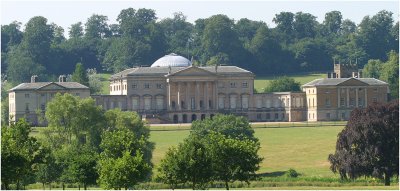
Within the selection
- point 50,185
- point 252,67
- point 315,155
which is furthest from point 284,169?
point 252,67

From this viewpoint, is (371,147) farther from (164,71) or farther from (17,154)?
(164,71)

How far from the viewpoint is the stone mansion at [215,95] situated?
132m

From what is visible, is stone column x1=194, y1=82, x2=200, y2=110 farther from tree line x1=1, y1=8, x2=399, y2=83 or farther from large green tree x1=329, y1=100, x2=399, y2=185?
large green tree x1=329, y1=100, x2=399, y2=185

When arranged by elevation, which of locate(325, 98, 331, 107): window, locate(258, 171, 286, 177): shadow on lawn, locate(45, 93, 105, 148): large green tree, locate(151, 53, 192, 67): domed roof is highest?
locate(151, 53, 192, 67): domed roof

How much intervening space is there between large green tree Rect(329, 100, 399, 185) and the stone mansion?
52754mm

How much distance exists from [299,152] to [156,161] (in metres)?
9.15

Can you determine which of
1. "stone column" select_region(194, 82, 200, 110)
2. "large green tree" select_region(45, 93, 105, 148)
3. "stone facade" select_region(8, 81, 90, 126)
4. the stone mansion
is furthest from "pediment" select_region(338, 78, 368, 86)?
"large green tree" select_region(45, 93, 105, 148)

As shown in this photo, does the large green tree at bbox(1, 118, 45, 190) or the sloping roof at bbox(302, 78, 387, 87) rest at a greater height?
the sloping roof at bbox(302, 78, 387, 87)

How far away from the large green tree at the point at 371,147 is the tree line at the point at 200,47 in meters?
86.3

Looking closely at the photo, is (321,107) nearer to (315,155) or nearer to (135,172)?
(315,155)

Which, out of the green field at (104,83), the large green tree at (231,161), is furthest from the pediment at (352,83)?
the large green tree at (231,161)

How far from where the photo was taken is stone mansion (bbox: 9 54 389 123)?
433 feet

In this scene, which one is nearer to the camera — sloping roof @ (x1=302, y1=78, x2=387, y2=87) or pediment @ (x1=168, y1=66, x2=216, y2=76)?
sloping roof @ (x1=302, y1=78, x2=387, y2=87)

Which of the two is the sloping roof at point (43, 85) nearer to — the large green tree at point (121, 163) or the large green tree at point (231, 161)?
the large green tree at point (121, 163)
